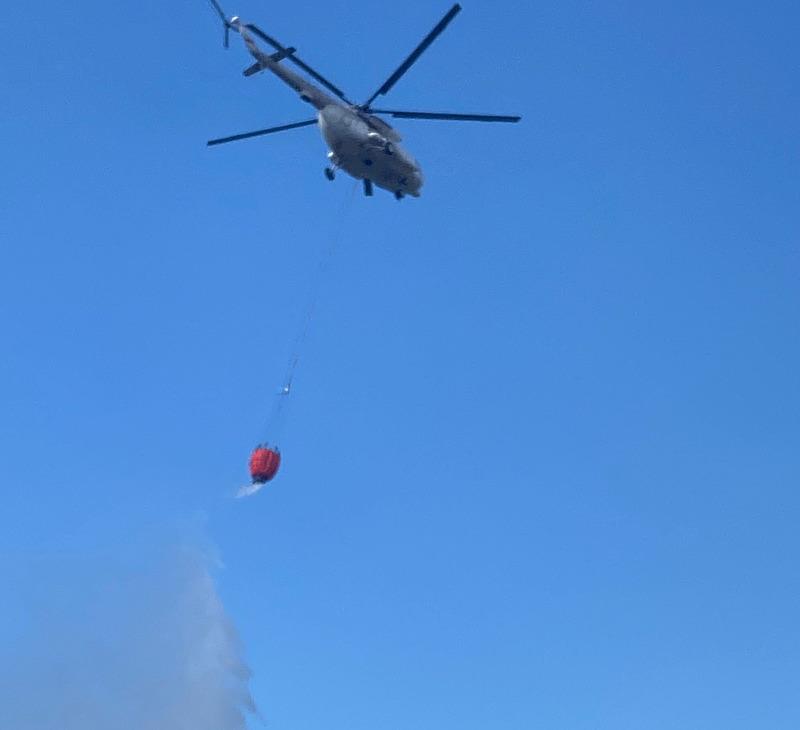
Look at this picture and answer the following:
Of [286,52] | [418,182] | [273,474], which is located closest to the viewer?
[273,474]

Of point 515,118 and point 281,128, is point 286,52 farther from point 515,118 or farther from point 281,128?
point 515,118

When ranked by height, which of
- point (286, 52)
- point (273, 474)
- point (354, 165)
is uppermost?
point (286, 52)

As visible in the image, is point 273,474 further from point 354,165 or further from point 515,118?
point 515,118

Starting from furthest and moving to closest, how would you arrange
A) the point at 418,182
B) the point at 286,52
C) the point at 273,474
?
1. the point at 418,182
2. the point at 286,52
3. the point at 273,474

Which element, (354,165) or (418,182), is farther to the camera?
(418,182)

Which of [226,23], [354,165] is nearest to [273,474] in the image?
[354,165]

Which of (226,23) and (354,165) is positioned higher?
(226,23)

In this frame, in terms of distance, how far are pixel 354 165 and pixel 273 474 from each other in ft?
60.6

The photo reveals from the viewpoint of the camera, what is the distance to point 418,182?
65875 millimetres

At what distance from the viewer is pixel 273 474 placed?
183ft

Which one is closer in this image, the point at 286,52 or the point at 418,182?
the point at 286,52

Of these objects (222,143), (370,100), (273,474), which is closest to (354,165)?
(370,100)

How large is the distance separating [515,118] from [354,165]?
961 centimetres

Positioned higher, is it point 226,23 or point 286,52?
point 226,23
